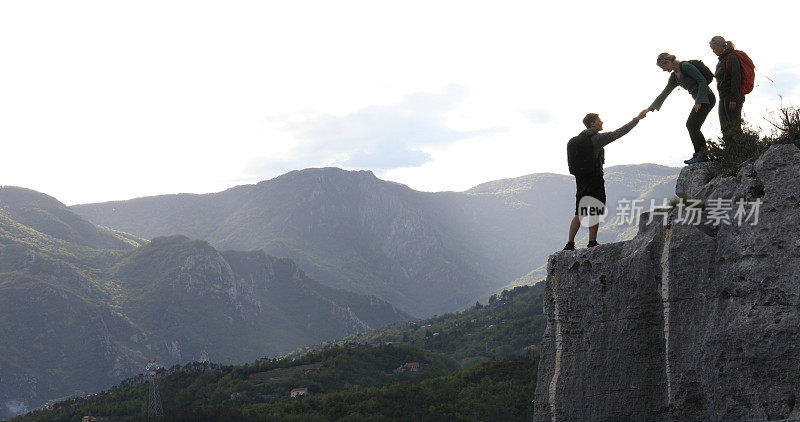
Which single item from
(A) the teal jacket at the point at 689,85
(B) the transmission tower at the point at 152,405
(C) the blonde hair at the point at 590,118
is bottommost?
(B) the transmission tower at the point at 152,405

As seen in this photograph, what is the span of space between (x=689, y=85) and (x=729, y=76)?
65 centimetres

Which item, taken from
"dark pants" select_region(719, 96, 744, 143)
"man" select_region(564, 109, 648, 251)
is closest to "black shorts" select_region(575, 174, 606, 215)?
"man" select_region(564, 109, 648, 251)

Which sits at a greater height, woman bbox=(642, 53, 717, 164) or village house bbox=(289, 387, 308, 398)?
→ woman bbox=(642, 53, 717, 164)

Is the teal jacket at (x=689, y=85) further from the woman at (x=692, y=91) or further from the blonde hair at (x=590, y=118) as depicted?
the blonde hair at (x=590, y=118)

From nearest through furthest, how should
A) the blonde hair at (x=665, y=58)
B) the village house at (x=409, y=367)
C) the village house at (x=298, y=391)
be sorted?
the blonde hair at (x=665, y=58) < the village house at (x=298, y=391) < the village house at (x=409, y=367)

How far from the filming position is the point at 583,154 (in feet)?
40.0

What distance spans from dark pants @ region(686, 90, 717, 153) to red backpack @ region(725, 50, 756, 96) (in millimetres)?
537

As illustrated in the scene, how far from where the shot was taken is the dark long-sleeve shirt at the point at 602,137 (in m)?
11.8

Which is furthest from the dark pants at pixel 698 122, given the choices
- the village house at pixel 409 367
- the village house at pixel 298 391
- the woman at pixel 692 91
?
the village house at pixel 409 367

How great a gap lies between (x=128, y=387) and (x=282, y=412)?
70.6m

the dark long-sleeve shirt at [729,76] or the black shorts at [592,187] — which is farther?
the black shorts at [592,187]

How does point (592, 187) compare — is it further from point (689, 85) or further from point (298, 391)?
point (298, 391)

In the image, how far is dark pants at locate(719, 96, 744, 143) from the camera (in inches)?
412

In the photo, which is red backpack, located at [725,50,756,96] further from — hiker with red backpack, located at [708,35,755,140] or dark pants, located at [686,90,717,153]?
dark pants, located at [686,90,717,153]
